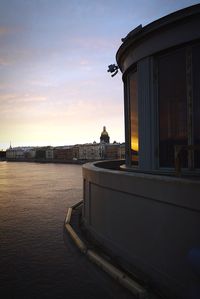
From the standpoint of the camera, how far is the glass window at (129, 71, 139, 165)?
27.5 feet

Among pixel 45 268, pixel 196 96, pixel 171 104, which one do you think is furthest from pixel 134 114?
pixel 45 268

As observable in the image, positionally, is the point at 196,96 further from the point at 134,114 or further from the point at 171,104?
the point at 134,114

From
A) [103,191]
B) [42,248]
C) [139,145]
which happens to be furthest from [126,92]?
[42,248]

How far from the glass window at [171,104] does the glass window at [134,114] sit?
1.17 m

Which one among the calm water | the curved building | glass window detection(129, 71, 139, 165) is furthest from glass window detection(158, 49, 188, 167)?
the calm water

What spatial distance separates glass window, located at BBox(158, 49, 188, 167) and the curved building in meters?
0.02

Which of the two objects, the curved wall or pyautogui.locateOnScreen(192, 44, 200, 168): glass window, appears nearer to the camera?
the curved wall

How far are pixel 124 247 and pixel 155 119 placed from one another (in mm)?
3118

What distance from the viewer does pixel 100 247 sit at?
716cm

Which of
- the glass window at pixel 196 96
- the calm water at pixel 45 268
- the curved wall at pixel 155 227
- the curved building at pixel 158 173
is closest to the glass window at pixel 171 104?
the curved building at pixel 158 173

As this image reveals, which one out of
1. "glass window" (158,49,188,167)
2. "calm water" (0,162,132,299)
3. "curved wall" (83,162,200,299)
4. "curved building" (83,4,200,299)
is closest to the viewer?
"curved wall" (83,162,200,299)

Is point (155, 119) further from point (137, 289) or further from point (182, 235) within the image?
point (137, 289)

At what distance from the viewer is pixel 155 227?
525 centimetres

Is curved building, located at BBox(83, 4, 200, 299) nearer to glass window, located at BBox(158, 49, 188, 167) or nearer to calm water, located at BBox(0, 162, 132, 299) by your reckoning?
glass window, located at BBox(158, 49, 188, 167)
